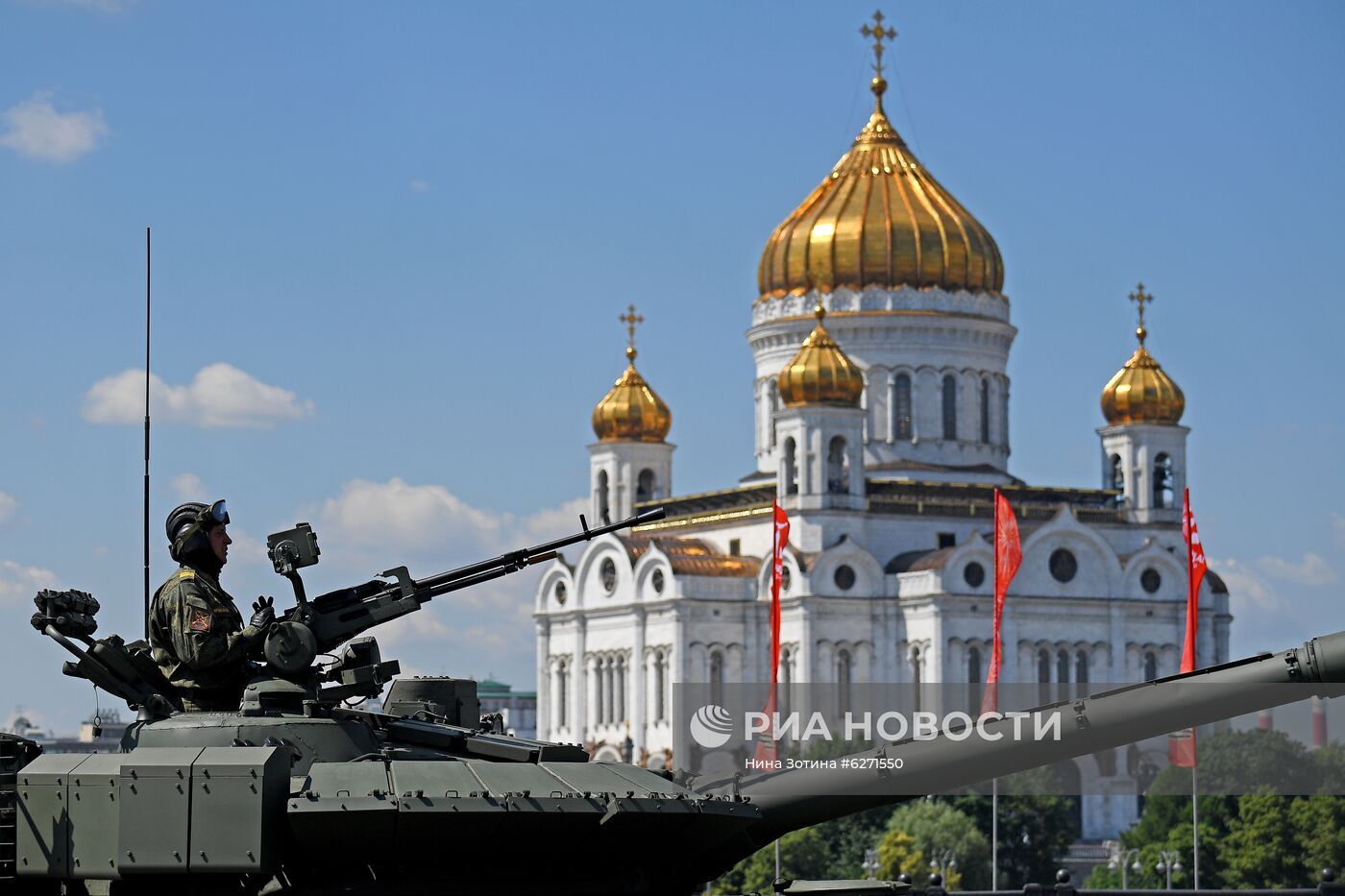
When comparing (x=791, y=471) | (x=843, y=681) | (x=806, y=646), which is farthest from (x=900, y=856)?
(x=791, y=471)

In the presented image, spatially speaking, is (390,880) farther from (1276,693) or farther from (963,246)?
(963,246)

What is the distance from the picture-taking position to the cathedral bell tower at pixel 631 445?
8669cm

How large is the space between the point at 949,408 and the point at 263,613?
7224cm

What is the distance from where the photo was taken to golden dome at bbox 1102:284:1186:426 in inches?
3297

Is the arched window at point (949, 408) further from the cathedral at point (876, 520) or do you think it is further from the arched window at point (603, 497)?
the arched window at point (603, 497)

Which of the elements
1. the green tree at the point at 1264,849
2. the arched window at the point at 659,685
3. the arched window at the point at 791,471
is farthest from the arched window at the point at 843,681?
the green tree at the point at 1264,849

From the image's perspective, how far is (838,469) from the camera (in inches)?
3159

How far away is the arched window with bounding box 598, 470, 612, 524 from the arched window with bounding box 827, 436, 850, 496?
8.87m

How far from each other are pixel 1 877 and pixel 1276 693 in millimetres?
5088

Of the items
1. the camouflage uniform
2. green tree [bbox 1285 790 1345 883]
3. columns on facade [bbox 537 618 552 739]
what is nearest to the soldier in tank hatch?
the camouflage uniform

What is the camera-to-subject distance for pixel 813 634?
79.0m

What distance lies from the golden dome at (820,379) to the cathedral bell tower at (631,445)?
328 inches

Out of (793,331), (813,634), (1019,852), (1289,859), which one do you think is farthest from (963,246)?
(1289,859)

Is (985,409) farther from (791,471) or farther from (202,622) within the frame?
(202,622)
